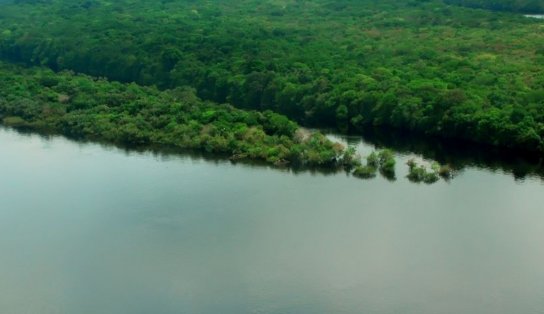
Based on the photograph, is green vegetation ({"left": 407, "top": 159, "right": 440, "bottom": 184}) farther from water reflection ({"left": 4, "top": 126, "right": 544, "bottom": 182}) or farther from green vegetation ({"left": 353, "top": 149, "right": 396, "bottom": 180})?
green vegetation ({"left": 353, "top": 149, "right": 396, "bottom": 180})

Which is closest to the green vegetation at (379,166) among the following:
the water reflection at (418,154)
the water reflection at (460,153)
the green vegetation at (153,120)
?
the water reflection at (418,154)

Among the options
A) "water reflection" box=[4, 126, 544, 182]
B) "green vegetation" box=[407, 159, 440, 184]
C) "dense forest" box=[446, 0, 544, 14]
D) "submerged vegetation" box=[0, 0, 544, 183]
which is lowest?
"green vegetation" box=[407, 159, 440, 184]

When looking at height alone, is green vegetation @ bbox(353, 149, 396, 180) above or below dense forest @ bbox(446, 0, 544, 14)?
below

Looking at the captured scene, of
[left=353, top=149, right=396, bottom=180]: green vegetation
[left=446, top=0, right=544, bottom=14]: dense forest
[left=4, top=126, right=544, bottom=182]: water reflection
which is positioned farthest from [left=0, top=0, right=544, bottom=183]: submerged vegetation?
[left=4, top=126, right=544, bottom=182]: water reflection

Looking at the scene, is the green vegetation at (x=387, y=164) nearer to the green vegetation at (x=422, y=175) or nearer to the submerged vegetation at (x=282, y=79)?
the submerged vegetation at (x=282, y=79)

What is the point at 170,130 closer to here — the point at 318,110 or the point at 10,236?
the point at 318,110

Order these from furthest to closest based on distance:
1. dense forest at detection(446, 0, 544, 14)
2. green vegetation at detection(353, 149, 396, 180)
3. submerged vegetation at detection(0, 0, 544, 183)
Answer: dense forest at detection(446, 0, 544, 14) < submerged vegetation at detection(0, 0, 544, 183) < green vegetation at detection(353, 149, 396, 180)

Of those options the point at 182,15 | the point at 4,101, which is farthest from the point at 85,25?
the point at 4,101
